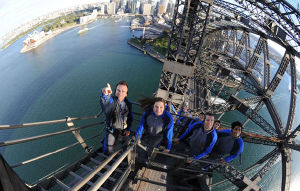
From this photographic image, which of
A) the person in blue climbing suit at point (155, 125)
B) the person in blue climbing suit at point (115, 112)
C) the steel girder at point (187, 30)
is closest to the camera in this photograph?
the person in blue climbing suit at point (115, 112)

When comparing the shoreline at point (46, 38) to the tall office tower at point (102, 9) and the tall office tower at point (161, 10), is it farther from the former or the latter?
the tall office tower at point (161, 10)

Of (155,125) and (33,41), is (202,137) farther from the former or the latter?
(33,41)

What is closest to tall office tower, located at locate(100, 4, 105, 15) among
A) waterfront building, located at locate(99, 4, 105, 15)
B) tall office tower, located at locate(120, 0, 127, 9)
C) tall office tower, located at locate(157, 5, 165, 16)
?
waterfront building, located at locate(99, 4, 105, 15)

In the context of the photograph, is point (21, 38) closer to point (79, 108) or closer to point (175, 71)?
point (79, 108)

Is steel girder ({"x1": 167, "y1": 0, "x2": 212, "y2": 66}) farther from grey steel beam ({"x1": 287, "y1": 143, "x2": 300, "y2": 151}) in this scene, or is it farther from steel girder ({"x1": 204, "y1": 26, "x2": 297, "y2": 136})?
grey steel beam ({"x1": 287, "y1": 143, "x2": 300, "y2": 151})

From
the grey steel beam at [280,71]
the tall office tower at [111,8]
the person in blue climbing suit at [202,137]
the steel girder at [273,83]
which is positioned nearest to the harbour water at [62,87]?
the person in blue climbing suit at [202,137]
